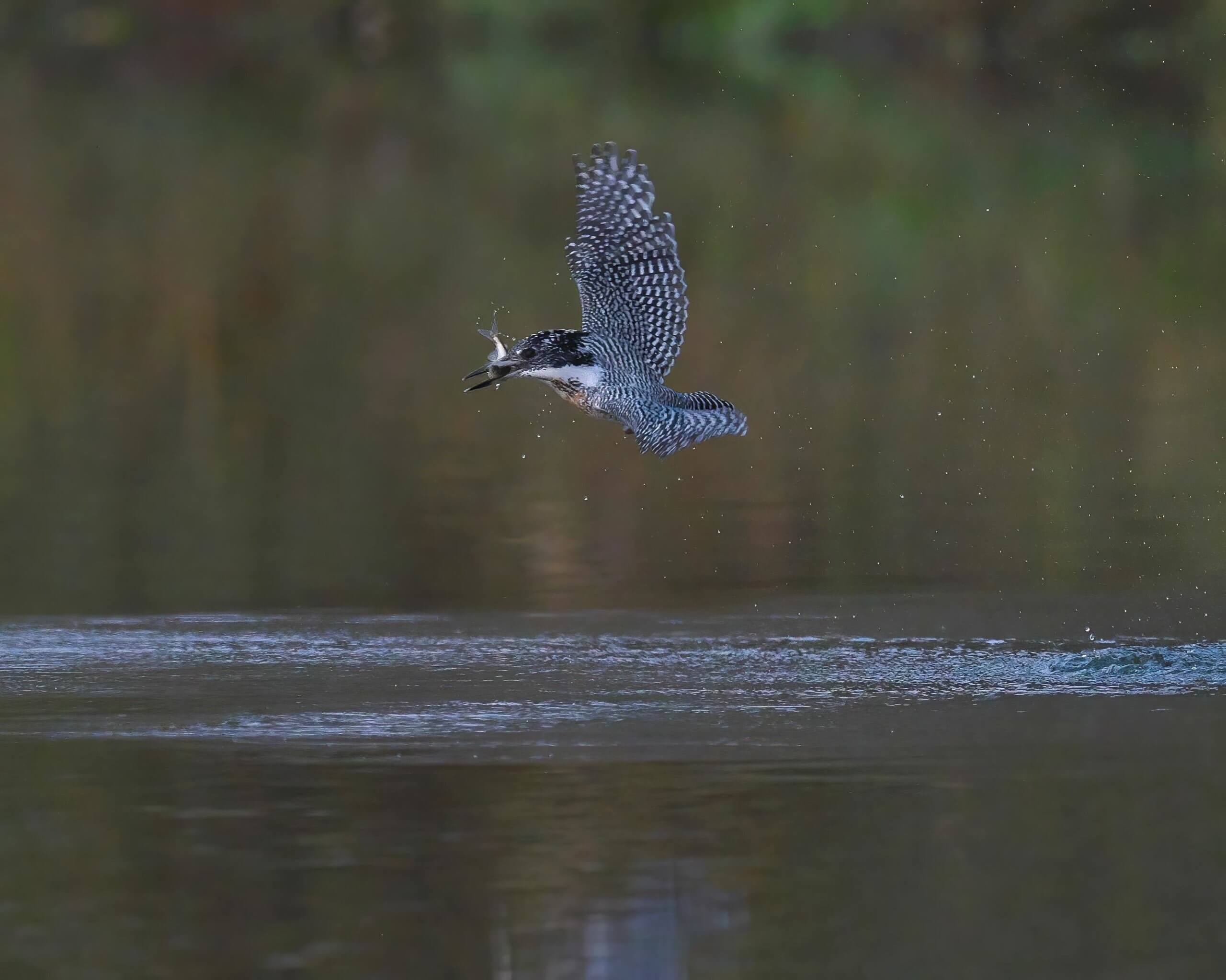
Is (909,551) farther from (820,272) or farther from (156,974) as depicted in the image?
(820,272)

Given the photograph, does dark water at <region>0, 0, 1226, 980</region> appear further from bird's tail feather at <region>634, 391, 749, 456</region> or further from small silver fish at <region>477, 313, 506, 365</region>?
small silver fish at <region>477, 313, 506, 365</region>

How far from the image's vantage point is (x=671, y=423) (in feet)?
31.4

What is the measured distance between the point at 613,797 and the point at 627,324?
2619mm

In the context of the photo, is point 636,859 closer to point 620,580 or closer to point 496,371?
point 496,371

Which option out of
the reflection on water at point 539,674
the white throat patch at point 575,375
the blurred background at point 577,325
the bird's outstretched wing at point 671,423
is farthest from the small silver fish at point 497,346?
the blurred background at point 577,325

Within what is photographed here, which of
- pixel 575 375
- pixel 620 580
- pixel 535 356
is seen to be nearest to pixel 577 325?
pixel 620 580

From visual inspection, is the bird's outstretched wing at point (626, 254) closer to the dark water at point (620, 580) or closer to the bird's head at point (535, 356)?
the bird's head at point (535, 356)

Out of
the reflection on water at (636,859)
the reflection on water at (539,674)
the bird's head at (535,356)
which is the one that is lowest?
the reflection on water at (636,859)

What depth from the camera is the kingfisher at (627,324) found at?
A: 9570 millimetres

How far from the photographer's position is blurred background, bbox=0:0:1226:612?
12461mm

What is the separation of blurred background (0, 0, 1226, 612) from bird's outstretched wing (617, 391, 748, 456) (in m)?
1.76

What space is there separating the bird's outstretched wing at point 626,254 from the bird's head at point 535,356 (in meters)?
0.59

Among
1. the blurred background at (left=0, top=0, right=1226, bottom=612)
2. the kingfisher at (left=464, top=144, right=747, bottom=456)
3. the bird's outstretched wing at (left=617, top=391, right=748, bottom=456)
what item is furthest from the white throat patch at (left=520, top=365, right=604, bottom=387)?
the blurred background at (left=0, top=0, right=1226, bottom=612)

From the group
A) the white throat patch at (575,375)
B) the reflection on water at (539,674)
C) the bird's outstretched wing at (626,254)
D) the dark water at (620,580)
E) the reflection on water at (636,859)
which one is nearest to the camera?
the reflection on water at (636,859)
